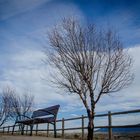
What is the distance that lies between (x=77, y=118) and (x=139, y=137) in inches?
184

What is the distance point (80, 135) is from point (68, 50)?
4.69 metres

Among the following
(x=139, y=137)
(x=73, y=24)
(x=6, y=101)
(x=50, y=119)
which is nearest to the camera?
(x=139, y=137)

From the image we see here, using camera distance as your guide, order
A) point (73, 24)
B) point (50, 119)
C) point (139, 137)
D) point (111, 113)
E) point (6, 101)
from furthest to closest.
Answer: point (6, 101) < point (50, 119) < point (73, 24) < point (111, 113) < point (139, 137)

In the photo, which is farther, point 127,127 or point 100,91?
point 100,91

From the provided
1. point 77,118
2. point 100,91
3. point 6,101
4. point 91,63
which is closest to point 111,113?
point 100,91

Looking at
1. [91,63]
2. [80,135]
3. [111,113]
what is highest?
[91,63]

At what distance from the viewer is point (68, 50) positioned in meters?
12.2

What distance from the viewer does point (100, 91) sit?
38.8 feet

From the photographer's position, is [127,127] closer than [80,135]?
Yes

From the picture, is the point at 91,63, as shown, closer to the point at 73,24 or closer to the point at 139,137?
the point at 73,24

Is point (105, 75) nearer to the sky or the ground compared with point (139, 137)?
nearer to the sky

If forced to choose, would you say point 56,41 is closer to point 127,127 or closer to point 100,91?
point 100,91

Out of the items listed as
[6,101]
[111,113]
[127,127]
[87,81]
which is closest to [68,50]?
[87,81]

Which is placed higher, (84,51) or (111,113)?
(84,51)
